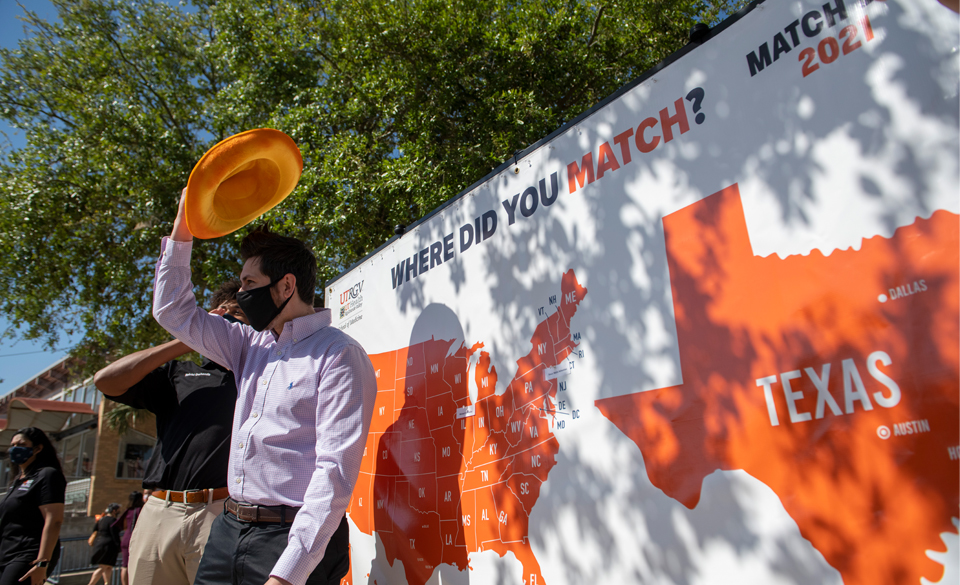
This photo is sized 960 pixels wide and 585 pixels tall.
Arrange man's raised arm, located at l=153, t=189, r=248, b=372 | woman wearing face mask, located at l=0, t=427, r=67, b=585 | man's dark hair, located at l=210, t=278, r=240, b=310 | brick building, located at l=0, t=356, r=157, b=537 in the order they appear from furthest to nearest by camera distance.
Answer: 1. brick building, located at l=0, t=356, r=157, b=537
2. woman wearing face mask, located at l=0, t=427, r=67, b=585
3. man's dark hair, located at l=210, t=278, r=240, b=310
4. man's raised arm, located at l=153, t=189, r=248, b=372

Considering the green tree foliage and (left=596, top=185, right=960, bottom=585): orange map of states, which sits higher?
the green tree foliage

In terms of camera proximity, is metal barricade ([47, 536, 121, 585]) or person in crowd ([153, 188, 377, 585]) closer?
person in crowd ([153, 188, 377, 585])

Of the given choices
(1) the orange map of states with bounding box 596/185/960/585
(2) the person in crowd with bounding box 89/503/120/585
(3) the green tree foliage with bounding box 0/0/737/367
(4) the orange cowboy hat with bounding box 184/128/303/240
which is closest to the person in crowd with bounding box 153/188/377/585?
(4) the orange cowboy hat with bounding box 184/128/303/240

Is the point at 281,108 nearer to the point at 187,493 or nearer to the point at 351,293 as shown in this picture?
the point at 351,293

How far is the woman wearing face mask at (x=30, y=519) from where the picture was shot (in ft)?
13.6

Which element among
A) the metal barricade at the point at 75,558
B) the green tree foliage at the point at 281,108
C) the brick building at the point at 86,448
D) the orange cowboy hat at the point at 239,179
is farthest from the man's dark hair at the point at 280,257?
the brick building at the point at 86,448

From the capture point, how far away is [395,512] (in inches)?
112

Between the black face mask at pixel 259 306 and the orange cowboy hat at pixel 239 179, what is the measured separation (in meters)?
0.31

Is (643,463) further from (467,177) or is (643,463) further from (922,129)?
(467,177)

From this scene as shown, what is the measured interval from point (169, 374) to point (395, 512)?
61.2 inches

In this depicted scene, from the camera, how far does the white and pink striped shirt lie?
1.91m

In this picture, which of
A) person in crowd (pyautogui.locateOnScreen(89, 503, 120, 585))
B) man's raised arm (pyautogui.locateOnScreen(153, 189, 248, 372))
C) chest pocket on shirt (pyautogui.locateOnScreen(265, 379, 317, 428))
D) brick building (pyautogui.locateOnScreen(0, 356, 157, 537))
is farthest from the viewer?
brick building (pyautogui.locateOnScreen(0, 356, 157, 537))

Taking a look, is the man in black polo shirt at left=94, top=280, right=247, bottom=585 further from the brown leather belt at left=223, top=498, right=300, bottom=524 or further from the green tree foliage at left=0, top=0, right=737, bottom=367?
the green tree foliage at left=0, top=0, right=737, bottom=367

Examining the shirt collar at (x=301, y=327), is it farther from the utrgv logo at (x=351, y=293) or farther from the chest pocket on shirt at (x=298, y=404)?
the utrgv logo at (x=351, y=293)
